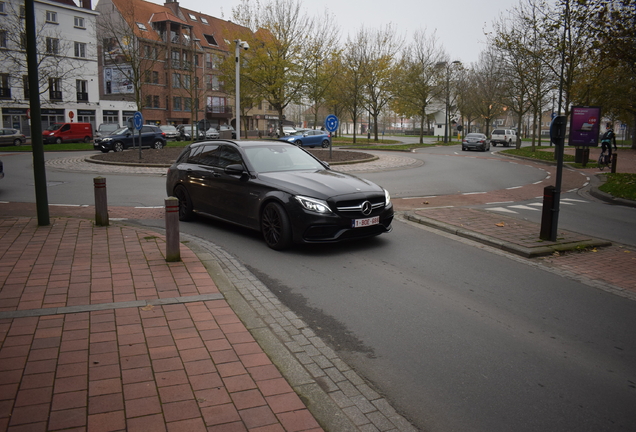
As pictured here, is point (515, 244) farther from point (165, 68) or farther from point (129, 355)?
point (165, 68)

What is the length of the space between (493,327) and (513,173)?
743 inches

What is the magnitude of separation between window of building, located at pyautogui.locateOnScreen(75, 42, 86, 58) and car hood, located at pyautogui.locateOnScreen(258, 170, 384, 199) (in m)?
55.1

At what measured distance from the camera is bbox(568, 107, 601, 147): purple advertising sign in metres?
22.2

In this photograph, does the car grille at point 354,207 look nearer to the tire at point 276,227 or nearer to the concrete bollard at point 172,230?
the tire at point 276,227

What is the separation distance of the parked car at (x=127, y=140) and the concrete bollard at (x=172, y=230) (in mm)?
25513

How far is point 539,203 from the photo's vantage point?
13.4 m

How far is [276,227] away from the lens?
7535 mm

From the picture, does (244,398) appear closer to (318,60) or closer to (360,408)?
(360,408)

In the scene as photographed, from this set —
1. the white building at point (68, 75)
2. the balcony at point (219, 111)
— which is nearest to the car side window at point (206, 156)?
the white building at point (68, 75)

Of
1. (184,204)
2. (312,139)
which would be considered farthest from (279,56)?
(184,204)

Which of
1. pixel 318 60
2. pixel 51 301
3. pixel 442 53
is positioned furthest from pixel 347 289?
pixel 442 53

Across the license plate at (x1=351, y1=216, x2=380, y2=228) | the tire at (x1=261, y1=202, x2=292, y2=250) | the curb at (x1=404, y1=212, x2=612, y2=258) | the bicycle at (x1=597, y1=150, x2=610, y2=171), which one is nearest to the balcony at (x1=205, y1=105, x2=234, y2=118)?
the bicycle at (x1=597, y1=150, x2=610, y2=171)

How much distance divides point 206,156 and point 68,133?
39481 millimetres

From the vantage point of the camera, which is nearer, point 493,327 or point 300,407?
point 300,407
